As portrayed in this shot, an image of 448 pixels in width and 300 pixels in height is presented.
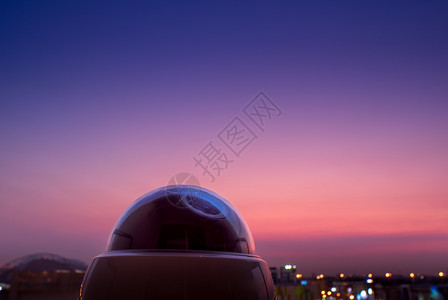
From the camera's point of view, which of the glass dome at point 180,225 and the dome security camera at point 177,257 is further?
the glass dome at point 180,225

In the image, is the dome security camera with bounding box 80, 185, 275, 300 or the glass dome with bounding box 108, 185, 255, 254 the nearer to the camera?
the dome security camera with bounding box 80, 185, 275, 300

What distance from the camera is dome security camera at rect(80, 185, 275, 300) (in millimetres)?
2158

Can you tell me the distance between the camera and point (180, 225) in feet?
7.91

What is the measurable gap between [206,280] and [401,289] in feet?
263

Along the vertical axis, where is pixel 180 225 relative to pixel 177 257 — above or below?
above

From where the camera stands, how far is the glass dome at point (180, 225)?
2365mm

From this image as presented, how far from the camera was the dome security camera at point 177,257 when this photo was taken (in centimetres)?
216

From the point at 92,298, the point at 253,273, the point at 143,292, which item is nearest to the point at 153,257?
the point at 143,292

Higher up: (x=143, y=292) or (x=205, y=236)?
(x=205, y=236)

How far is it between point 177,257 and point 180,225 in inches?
10.2

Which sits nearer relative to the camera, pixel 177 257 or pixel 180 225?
pixel 177 257

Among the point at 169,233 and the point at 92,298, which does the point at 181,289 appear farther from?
the point at 92,298

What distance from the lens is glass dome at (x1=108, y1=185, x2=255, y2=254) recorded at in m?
2.37

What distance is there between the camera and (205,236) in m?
2.42
